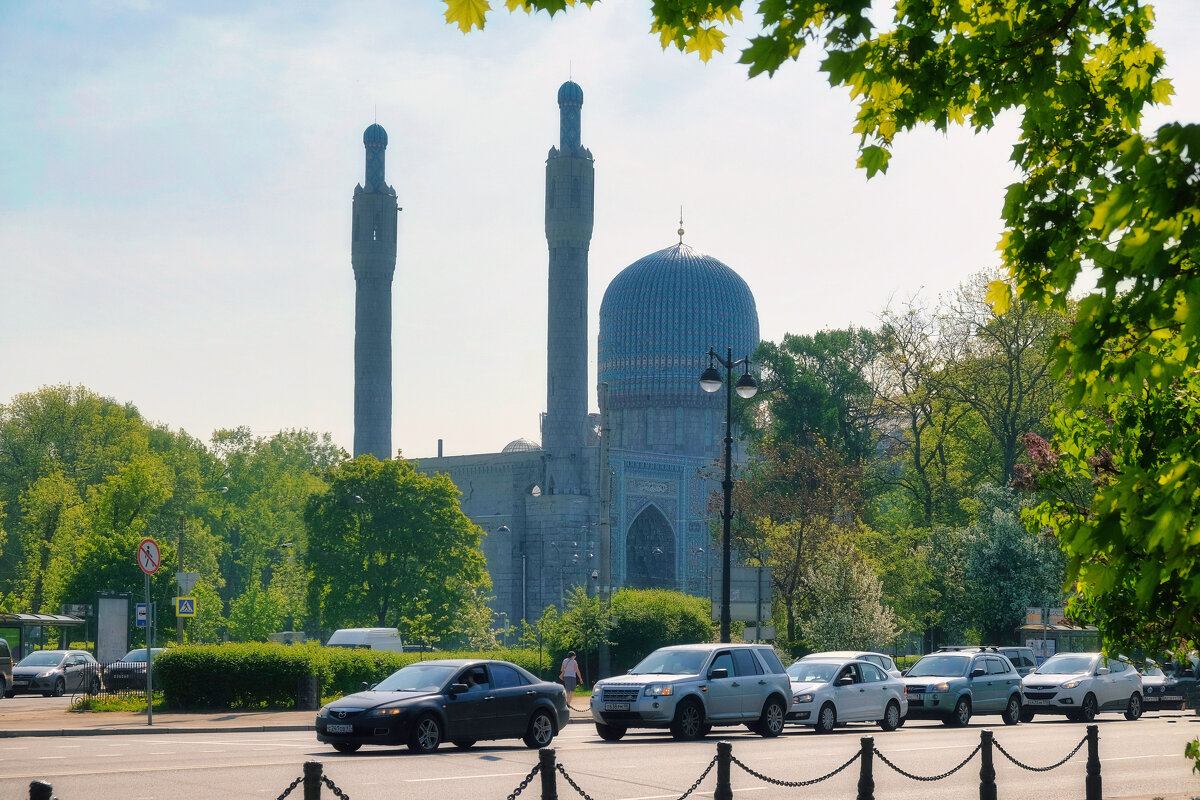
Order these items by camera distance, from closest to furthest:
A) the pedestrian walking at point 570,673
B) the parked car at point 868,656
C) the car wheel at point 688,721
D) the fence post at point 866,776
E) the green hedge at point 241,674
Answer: the fence post at point 866,776 < the car wheel at point 688,721 < the parked car at point 868,656 < the green hedge at point 241,674 < the pedestrian walking at point 570,673

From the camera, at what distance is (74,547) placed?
6581 cm

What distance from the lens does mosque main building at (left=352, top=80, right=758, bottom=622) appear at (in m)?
89.6

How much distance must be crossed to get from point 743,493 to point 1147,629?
158 feet

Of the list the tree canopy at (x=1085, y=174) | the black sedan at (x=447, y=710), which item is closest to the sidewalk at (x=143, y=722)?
the black sedan at (x=447, y=710)

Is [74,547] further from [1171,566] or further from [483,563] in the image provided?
[1171,566]

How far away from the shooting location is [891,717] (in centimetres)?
2748

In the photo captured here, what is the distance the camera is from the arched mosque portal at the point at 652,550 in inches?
3755

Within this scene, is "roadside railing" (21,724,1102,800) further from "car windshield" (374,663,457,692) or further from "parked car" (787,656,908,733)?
"parked car" (787,656,908,733)

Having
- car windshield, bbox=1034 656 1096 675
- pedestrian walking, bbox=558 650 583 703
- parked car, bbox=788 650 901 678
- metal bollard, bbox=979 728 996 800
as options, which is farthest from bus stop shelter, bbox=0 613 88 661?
metal bollard, bbox=979 728 996 800

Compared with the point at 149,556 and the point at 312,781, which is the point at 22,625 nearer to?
the point at 149,556

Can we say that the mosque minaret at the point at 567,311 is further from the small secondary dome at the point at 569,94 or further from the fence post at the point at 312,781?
the fence post at the point at 312,781

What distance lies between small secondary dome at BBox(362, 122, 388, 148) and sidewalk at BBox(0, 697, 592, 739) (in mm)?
72889

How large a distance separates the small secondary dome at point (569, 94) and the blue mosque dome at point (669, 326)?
18686 mm

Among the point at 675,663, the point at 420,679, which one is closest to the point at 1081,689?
the point at 675,663
